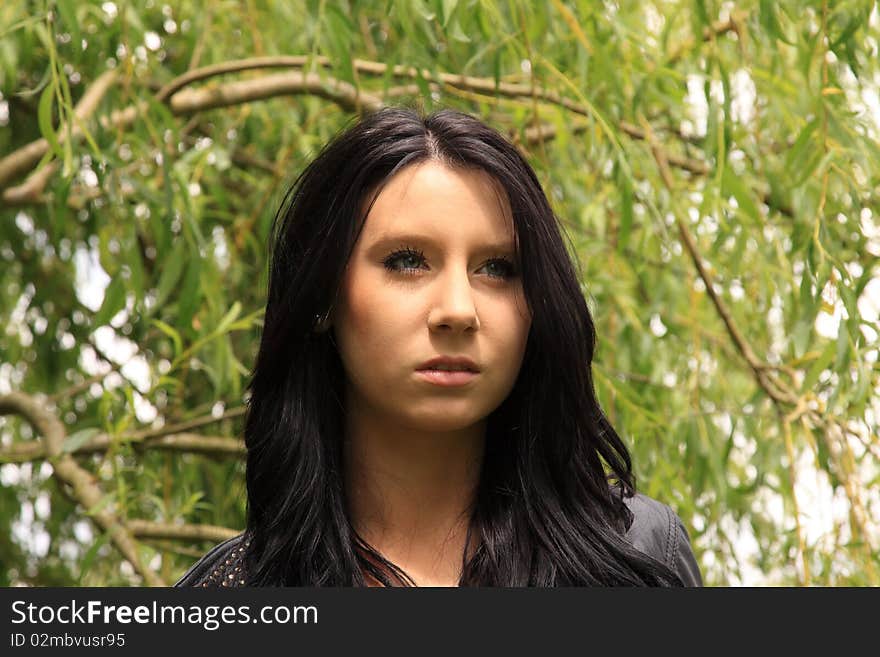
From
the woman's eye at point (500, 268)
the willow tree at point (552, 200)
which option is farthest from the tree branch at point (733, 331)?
the woman's eye at point (500, 268)

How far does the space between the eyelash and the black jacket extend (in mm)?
252

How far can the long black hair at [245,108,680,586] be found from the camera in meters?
1.10

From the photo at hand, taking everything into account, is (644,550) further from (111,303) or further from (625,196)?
(111,303)

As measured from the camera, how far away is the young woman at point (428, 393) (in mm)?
1062

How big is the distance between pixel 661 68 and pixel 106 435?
0.85m

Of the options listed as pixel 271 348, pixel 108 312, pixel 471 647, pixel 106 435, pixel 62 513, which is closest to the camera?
pixel 471 647

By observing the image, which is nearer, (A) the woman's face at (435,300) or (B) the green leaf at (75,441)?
(A) the woman's face at (435,300)

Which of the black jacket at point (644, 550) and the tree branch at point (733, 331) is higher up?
the tree branch at point (733, 331)

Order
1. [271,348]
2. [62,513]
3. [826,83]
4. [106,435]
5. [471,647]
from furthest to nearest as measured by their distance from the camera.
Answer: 1. [62,513]
2. [106,435]
3. [826,83]
4. [271,348]
5. [471,647]

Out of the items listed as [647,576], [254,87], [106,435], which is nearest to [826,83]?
[647,576]

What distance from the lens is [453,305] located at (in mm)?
1031

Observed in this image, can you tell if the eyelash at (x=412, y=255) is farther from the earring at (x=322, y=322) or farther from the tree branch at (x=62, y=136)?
the tree branch at (x=62, y=136)

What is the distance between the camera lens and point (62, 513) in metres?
2.19

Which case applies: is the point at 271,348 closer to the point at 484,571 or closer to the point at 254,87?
the point at 484,571
